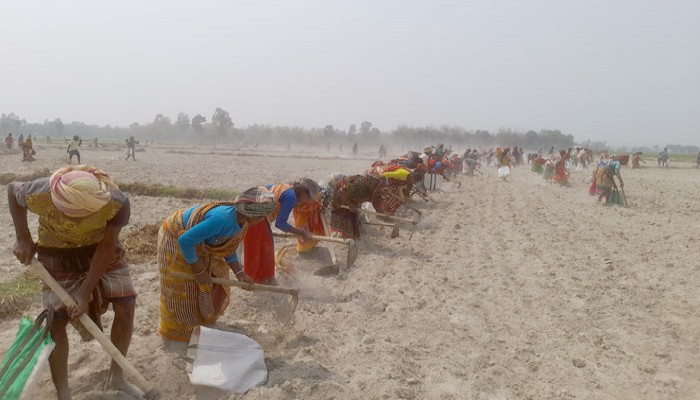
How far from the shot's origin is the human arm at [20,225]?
2.59 meters

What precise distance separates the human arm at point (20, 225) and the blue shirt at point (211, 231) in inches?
33.8

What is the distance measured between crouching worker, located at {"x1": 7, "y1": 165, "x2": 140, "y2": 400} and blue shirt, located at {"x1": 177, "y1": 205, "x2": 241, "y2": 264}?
17.4 inches

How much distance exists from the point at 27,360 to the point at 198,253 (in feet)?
3.82

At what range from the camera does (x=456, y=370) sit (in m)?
3.33

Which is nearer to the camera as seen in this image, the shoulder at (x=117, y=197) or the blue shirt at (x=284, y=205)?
the shoulder at (x=117, y=197)

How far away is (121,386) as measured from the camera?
113 inches

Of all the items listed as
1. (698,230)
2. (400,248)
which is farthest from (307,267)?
(698,230)

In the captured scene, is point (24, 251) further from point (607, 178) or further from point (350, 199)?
point (607, 178)

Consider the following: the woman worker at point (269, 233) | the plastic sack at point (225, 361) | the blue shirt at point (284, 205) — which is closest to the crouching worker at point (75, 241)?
the plastic sack at point (225, 361)

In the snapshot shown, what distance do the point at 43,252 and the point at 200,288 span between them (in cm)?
106

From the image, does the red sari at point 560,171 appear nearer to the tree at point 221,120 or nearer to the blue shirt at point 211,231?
the blue shirt at point 211,231

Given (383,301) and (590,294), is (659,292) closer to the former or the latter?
(590,294)

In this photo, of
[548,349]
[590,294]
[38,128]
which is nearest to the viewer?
[548,349]

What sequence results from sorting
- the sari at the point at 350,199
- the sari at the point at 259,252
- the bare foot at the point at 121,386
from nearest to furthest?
the bare foot at the point at 121,386, the sari at the point at 259,252, the sari at the point at 350,199
